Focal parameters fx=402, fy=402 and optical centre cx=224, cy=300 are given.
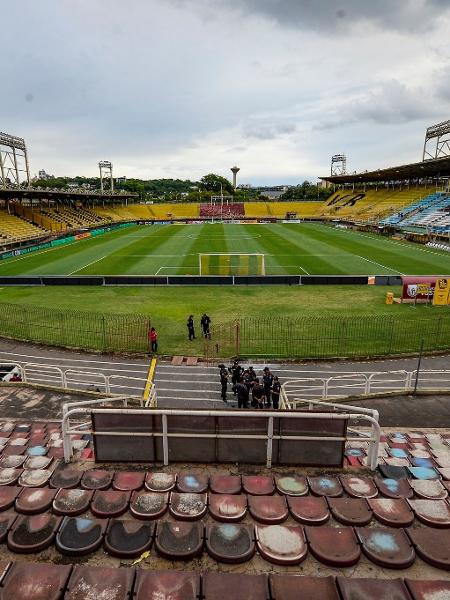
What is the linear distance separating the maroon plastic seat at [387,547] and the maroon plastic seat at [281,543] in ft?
2.25

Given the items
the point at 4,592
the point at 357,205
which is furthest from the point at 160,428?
the point at 357,205

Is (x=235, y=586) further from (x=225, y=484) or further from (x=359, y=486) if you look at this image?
(x=359, y=486)

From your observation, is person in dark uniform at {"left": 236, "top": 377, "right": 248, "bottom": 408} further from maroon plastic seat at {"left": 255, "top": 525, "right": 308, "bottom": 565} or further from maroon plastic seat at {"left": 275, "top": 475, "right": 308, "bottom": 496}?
maroon plastic seat at {"left": 255, "top": 525, "right": 308, "bottom": 565}

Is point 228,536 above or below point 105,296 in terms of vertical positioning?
above

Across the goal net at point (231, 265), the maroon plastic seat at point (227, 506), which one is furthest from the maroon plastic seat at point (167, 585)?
the goal net at point (231, 265)

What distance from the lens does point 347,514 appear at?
15.9 feet

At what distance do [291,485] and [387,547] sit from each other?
1.38m

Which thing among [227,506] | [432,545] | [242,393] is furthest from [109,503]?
[242,393]

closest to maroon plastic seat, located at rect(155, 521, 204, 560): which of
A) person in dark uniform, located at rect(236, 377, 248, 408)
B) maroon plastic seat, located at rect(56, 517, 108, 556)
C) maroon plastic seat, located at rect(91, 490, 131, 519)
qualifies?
maroon plastic seat, located at rect(91, 490, 131, 519)

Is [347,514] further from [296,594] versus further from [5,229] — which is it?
[5,229]

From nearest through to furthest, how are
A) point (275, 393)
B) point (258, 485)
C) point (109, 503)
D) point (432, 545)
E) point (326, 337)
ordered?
point (432, 545) → point (109, 503) → point (258, 485) → point (275, 393) → point (326, 337)

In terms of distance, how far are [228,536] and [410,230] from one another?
6258 centimetres

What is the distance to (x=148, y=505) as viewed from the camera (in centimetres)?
503

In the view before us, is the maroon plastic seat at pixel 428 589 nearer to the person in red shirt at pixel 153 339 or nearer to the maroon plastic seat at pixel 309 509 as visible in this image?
the maroon plastic seat at pixel 309 509
